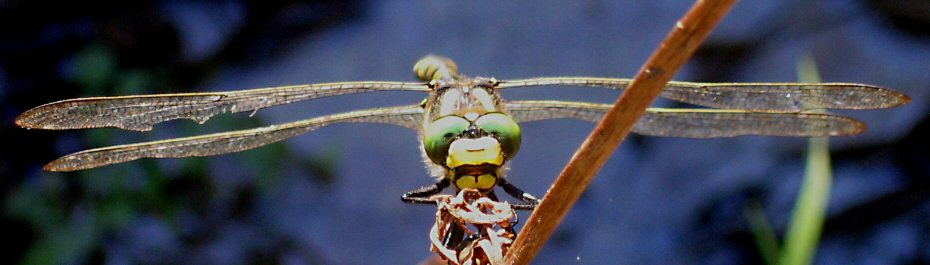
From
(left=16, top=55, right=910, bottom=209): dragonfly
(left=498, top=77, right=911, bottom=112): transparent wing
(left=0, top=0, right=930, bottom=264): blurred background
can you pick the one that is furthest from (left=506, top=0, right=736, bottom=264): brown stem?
(left=0, top=0, right=930, bottom=264): blurred background

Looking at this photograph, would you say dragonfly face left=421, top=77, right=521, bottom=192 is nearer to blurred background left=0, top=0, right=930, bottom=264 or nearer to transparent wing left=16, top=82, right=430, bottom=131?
transparent wing left=16, top=82, right=430, bottom=131

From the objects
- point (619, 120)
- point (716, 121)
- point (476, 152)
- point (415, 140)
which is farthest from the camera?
point (415, 140)

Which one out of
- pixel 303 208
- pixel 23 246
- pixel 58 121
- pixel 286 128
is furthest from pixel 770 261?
pixel 23 246

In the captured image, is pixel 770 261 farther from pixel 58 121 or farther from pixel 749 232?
pixel 749 232

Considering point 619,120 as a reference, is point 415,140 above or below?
above

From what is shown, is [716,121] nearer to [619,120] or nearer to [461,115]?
[461,115]

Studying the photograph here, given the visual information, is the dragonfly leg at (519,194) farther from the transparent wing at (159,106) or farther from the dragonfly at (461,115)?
the transparent wing at (159,106)

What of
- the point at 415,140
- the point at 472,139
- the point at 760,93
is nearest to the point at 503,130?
the point at 472,139
